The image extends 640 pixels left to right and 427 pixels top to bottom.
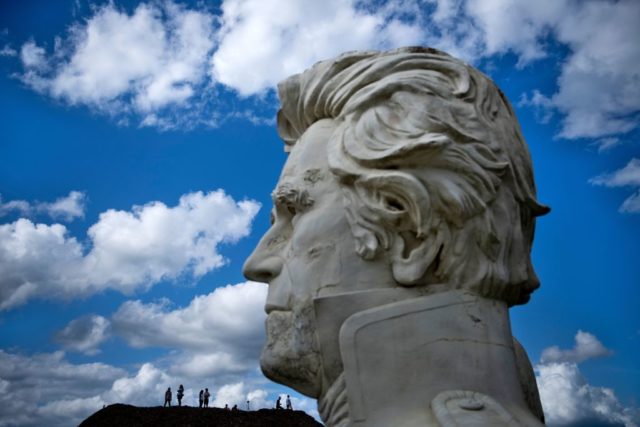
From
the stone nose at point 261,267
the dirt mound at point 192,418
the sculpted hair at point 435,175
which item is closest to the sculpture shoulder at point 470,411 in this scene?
the sculpted hair at point 435,175

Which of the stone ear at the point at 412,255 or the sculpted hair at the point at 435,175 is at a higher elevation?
the sculpted hair at the point at 435,175

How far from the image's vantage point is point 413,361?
2.66m

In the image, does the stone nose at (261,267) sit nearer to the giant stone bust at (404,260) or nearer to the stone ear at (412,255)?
the giant stone bust at (404,260)

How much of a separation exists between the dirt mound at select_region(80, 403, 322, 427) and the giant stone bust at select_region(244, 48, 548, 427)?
28.7 ft

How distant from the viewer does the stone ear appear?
2.80 meters

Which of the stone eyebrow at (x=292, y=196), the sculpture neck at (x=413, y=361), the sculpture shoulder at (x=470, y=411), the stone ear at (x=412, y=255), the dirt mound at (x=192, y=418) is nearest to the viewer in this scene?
the sculpture shoulder at (x=470, y=411)

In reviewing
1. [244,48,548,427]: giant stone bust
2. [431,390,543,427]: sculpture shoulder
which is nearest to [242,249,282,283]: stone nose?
[244,48,548,427]: giant stone bust

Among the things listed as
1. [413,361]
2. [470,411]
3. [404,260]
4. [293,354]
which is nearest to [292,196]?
[404,260]

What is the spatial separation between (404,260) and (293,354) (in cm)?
72

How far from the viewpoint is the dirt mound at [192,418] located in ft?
37.3

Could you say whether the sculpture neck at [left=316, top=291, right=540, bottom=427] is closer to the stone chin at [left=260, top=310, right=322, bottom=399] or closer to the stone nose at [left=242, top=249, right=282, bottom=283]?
the stone chin at [left=260, top=310, right=322, bottom=399]

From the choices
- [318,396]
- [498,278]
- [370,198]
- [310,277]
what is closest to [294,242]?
[310,277]

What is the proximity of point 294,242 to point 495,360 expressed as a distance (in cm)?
114

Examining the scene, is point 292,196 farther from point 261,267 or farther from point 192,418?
point 192,418
